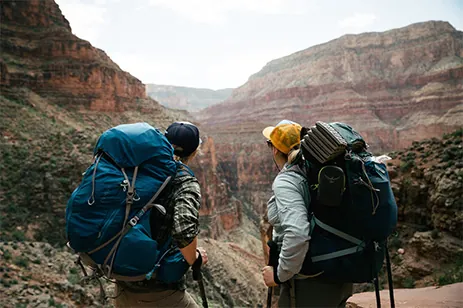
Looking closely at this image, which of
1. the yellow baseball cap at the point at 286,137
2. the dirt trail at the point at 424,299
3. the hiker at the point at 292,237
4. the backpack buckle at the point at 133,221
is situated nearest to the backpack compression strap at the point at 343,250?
the hiker at the point at 292,237

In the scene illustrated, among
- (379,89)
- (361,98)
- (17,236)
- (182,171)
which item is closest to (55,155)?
(17,236)

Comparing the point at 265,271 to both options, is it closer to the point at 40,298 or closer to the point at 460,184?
the point at 40,298

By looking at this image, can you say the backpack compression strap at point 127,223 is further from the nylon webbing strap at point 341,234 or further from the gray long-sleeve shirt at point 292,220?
the nylon webbing strap at point 341,234

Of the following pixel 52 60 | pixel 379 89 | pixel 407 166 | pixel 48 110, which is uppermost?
pixel 52 60

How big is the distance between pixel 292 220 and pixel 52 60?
37209mm

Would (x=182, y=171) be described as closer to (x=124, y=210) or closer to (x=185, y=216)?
(x=185, y=216)

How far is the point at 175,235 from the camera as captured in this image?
2062mm

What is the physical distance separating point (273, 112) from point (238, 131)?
1952 cm

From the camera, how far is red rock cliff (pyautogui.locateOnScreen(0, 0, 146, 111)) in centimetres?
3016

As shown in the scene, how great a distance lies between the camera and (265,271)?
2.21 metres

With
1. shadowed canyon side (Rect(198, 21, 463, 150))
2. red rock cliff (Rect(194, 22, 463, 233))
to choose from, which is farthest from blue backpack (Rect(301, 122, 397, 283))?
shadowed canyon side (Rect(198, 21, 463, 150))

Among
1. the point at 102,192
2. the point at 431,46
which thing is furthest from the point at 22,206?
the point at 431,46

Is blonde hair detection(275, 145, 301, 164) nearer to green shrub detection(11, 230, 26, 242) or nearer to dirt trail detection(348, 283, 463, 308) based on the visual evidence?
dirt trail detection(348, 283, 463, 308)

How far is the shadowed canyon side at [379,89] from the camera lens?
72.7 meters
